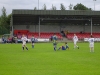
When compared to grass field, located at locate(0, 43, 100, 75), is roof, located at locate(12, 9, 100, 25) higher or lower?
higher

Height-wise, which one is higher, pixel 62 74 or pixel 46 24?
pixel 46 24

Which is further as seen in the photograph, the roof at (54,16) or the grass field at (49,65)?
the roof at (54,16)

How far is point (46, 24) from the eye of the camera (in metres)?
76.1

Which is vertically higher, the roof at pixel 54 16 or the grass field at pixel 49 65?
the roof at pixel 54 16

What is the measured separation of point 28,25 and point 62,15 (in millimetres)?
11375

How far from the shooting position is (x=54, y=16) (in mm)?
69500

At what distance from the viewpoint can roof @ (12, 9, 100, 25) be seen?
65.6 m

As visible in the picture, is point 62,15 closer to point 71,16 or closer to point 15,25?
point 71,16

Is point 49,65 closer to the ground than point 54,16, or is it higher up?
closer to the ground

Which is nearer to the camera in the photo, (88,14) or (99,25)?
(88,14)

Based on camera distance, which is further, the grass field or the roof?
the roof

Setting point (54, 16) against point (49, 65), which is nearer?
point (49, 65)

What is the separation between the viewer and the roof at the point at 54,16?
2581 inches

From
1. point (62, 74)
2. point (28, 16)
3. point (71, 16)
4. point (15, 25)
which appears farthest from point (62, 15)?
point (62, 74)
